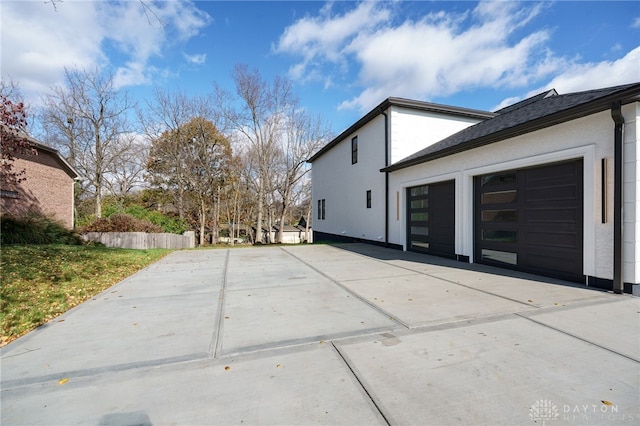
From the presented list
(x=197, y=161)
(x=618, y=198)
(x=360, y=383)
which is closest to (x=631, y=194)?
(x=618, y=198)

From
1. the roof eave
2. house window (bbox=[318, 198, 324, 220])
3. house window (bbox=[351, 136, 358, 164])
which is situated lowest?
house window (bbox=[318, 198, 324, 220])

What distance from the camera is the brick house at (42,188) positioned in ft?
41.5

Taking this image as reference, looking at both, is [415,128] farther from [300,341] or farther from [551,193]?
[300,341]

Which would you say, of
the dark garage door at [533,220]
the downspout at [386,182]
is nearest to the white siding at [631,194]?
the dark garage door at [533,220]

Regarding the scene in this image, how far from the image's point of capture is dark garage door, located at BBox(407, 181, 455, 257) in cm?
843

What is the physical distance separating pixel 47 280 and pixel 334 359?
19.4 feet

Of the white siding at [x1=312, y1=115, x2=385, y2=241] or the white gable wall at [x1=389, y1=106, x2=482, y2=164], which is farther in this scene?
the white siding at [x1=312, y1=115, x2=385, y2=241]

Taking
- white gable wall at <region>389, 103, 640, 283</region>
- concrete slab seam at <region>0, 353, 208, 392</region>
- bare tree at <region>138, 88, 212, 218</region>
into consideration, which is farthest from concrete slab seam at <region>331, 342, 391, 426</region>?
bare tree at <region>138, 88, 212, 218</region>

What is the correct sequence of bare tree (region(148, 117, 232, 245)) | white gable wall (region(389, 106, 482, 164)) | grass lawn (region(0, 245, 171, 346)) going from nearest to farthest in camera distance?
grass lawn (region(0, 245, 171, 346)) → white gable wall (region(389, 106, 482, 164)) → bare tree (region(148, 117, 232, 245))

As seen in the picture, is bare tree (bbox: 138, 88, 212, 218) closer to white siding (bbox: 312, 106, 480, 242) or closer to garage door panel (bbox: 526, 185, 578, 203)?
white siding (bbox: 312, 106, 480, 242)

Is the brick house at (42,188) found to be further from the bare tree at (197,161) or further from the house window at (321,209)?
the house window at (321,209)

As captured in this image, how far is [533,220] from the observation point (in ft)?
19.5

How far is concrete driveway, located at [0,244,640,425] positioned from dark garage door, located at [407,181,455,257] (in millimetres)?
3661

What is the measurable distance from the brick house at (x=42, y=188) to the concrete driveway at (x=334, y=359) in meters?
12.6
